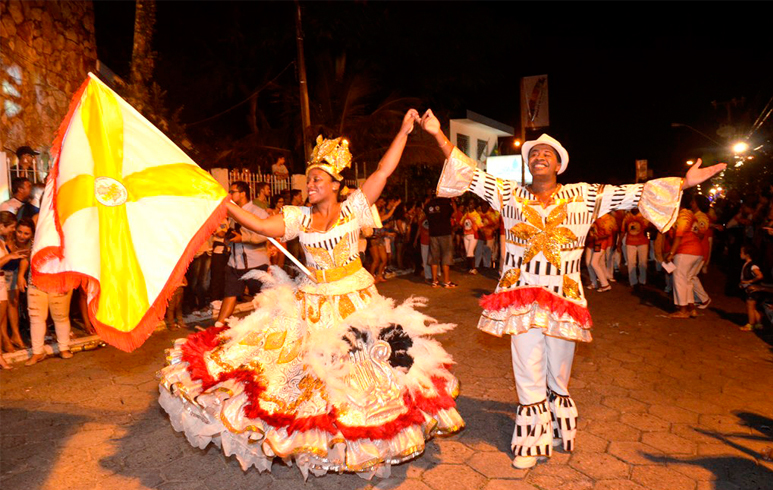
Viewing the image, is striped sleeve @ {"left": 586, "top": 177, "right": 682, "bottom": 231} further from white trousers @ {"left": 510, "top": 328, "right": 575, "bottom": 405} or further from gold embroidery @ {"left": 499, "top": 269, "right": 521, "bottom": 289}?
white trousers @ {"left": 510, "top": 328, "right": 575, "bottom": 405}

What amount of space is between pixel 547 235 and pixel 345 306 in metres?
1.47

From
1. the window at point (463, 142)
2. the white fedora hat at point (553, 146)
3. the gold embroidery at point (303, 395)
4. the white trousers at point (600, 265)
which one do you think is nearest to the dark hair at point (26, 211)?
the gold embroidery at point (303, 395)

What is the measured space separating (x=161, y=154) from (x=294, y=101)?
54.5 feet

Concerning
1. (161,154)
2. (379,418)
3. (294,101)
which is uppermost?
(294,101)

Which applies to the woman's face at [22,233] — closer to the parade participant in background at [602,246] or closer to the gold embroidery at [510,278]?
the gold embroidery at [510,278]

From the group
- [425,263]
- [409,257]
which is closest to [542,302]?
[425,263]

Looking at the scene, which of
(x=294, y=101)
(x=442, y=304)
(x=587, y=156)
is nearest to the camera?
(x=442, y=304)

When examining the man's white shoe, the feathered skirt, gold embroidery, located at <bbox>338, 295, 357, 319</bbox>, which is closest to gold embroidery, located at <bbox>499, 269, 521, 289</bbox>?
the feathered skirt

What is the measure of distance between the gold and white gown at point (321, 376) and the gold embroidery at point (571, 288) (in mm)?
864

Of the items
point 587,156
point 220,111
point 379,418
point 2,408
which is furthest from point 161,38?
point 587,156

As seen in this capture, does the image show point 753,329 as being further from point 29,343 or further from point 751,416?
point 29,343

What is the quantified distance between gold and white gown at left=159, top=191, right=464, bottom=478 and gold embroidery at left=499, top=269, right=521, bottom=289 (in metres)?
0.55

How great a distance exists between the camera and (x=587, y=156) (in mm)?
57000

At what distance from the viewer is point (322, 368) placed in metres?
3.23
